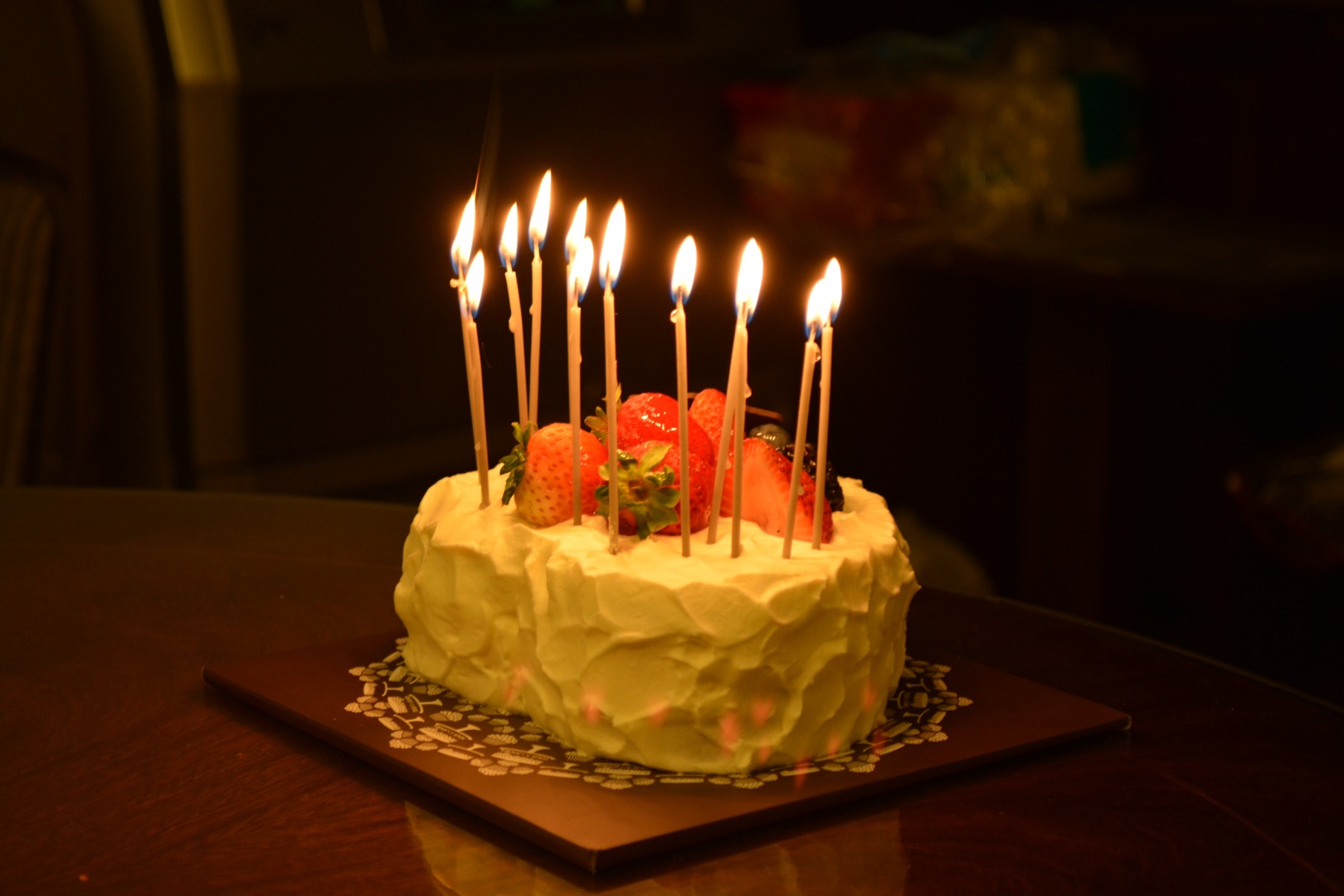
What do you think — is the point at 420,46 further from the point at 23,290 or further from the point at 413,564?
the point at 413,564

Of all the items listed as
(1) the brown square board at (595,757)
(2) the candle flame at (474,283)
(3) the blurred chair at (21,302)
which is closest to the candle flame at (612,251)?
(2) the candle flame at (474,283)

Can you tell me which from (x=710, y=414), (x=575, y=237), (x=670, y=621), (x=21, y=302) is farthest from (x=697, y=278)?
(x=670, y=621)

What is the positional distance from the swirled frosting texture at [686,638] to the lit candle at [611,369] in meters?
0.03

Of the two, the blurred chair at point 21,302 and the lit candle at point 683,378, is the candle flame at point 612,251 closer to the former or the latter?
the lit candle at point 683,378

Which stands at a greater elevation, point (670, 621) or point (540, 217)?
point (540, 217)

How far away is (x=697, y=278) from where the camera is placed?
3.17 meters

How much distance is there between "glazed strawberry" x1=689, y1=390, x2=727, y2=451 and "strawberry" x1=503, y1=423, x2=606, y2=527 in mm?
86

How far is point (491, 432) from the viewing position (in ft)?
9.44

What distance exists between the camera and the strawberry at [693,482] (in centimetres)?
112

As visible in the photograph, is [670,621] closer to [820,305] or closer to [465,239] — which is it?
[820,305]

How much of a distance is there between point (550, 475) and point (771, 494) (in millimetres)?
156

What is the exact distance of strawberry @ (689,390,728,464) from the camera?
1.20 metres

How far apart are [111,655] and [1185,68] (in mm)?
2634

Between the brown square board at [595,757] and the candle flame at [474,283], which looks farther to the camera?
the candle flame at [474,283]
